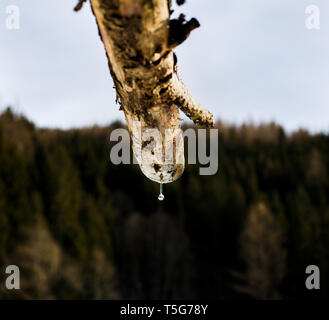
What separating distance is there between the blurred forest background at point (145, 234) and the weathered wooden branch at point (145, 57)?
55.9 ft

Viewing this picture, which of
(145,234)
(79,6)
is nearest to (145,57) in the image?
(79,6)

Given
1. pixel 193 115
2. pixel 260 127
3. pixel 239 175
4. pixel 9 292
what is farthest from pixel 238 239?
pixel 260 127

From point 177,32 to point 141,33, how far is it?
110 millimetres

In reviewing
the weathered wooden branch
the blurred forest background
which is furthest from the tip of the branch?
the blurred forest background

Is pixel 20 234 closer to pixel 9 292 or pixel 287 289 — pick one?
pixel 9 292

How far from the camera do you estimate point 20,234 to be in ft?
60.0

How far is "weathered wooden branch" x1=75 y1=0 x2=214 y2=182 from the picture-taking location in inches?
30.0

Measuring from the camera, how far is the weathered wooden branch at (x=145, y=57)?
76 centimetres

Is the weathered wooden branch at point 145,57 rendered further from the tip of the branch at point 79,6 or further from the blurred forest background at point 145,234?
the blurred forest background at point 145,234

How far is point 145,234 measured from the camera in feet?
82.3

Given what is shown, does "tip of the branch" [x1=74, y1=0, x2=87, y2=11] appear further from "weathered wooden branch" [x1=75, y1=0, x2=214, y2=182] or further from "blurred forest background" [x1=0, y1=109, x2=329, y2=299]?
"blurred forest background" [x1=0, y1=109, x2=329, y2=299]

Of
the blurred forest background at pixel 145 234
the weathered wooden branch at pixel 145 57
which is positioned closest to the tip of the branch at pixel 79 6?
the weathered wooden branch at pixel 145 57

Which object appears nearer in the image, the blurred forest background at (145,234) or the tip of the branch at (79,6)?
the tip of the branch at (79,6)

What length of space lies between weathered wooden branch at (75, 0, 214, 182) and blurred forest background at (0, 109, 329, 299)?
55.9 feet
